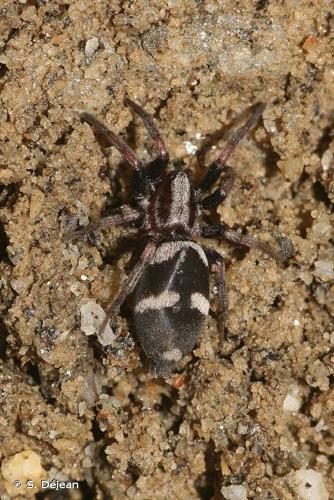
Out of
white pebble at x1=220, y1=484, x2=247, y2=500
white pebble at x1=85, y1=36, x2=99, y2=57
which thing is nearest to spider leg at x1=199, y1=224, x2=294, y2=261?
white pebble at x1=85, y1=36, x2=99, y2=57

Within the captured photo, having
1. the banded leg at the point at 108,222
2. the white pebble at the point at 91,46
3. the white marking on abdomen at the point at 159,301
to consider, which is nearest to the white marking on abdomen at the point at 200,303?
the white marking on abdomen at the point at 159,301

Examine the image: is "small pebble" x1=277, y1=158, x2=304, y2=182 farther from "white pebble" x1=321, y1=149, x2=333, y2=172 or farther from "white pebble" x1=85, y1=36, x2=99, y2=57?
"white pebble" x1=85, y1=36, x2=99, y2=57

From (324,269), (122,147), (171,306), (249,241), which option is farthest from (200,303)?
(122,147)

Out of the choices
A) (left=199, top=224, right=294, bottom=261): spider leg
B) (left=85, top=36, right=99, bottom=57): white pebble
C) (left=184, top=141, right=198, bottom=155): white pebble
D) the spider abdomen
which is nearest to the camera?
the spider abdomen

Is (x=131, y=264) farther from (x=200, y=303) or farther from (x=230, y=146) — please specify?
(x=230, y=146)

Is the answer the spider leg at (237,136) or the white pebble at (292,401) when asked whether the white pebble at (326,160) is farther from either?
Result: the white pebble at (292,401)

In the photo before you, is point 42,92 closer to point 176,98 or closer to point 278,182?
point 176,98

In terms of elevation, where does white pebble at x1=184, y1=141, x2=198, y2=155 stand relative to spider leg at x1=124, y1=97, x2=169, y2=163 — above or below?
below
